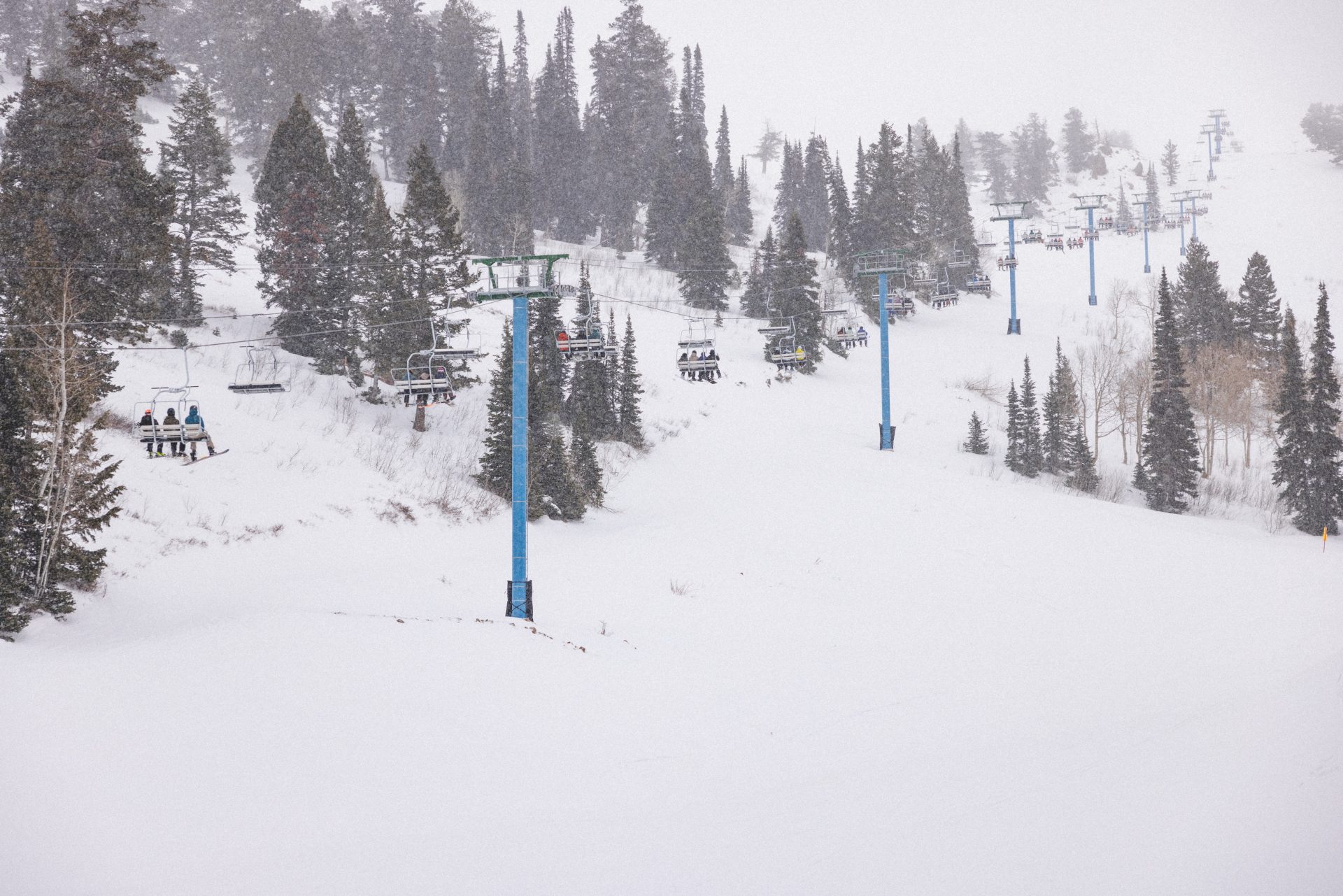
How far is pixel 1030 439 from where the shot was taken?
44.0 metres

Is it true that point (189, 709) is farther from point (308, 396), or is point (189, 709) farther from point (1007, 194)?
point (1007, 194)

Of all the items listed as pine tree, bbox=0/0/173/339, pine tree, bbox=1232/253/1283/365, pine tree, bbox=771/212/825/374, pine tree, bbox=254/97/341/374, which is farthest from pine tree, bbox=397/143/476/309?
pine tree, bbox=1232/253/1283/365

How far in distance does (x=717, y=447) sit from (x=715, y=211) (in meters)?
29.0

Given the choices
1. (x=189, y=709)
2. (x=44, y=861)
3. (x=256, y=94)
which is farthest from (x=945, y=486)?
(x=256, y=94)

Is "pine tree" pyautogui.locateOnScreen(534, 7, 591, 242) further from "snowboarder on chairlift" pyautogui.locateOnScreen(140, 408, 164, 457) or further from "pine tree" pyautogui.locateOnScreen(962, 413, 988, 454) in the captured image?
"snowboarder on chairlift" pyautogui.locateOnScreen(140, 408, 164, 457)

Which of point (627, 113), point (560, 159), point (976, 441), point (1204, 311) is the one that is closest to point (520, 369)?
point (976, 441)

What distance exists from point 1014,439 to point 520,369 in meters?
33.7

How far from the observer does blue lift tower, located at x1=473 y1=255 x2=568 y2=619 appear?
18.1 meters

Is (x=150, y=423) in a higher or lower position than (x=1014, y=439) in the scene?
higher

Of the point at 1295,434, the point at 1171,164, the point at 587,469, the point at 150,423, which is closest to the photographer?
the point at 150,423

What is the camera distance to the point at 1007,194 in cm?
12506

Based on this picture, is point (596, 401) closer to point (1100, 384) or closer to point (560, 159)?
point (1100, 384)

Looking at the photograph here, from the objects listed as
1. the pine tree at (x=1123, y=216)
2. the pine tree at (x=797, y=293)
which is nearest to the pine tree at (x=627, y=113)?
the pine tree at (x=797, y=293)

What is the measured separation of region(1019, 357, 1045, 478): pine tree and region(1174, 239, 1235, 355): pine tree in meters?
19.4
